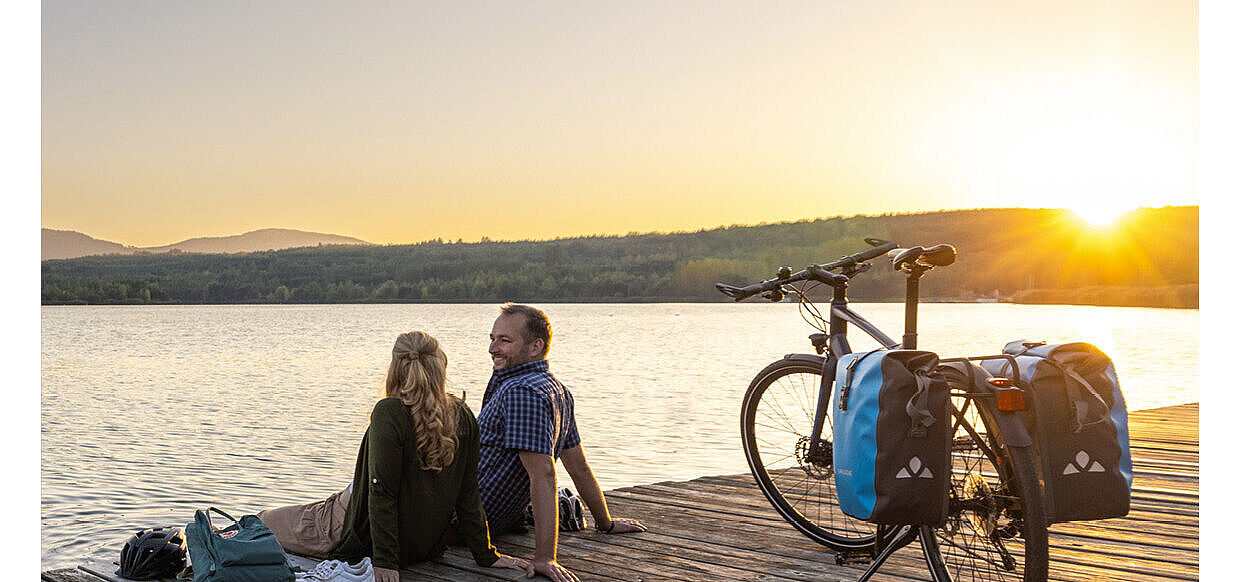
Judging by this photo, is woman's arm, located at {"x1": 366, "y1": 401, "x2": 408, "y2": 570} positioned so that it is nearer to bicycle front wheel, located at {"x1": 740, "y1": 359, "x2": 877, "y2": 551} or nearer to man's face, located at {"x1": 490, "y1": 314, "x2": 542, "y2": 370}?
man's face, located at {"x1": 490, "y1": 314, "x2": 542, "y2": 370}

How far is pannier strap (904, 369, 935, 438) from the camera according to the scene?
10.3 feet

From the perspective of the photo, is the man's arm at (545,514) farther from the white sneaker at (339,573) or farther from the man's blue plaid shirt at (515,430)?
the white sneaker at (339,573)

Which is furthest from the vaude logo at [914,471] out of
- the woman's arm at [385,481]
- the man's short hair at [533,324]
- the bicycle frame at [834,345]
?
the woman's arm at [385,481]

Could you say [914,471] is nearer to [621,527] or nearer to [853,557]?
[853,557]

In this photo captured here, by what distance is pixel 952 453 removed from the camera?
3391 millimetres

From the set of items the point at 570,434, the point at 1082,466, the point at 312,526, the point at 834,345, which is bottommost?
the point at 312,526

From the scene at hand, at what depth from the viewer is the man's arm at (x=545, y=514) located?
404cm

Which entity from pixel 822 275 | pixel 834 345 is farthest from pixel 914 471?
pixel 822 275

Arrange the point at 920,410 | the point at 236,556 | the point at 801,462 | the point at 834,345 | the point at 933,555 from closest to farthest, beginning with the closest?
1. the point at 920,410
2. the point at 933,555
3. the point at 236,556
4. the point at 834,345
5. the point at 801,462

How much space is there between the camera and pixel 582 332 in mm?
46500

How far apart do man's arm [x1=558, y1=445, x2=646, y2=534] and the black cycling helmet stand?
152 centimetres

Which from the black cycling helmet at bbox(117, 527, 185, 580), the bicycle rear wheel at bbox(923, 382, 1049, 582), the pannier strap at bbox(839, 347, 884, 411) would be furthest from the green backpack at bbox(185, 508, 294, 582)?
Result: the bicycle rear wheel at bbox(923, 382, 1049, 582)

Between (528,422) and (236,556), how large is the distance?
1.11 meters
